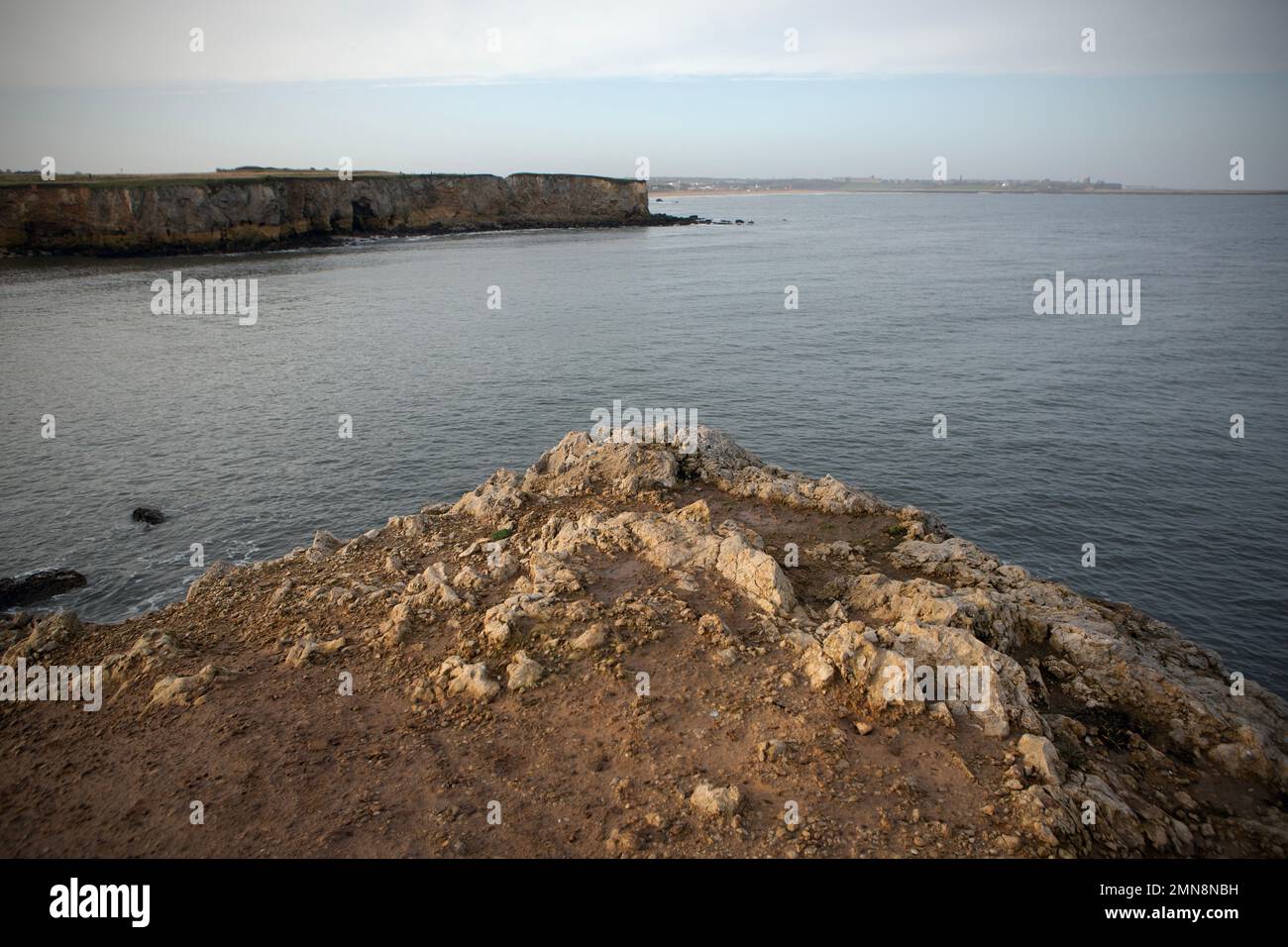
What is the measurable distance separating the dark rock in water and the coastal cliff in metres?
7.05

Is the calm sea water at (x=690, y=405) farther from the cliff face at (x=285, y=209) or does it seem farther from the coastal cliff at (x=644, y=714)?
the cliff face at (x=285, y=209)

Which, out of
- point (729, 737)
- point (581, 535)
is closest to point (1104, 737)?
point (729, 737)

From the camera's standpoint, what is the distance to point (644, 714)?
40.0 ft

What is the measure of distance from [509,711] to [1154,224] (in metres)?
195

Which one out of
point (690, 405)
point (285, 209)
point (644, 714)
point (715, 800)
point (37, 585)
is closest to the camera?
point (715, 800)

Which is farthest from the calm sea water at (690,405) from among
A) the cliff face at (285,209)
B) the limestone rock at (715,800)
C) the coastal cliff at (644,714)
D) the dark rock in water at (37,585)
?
the cliff face at (285,209)

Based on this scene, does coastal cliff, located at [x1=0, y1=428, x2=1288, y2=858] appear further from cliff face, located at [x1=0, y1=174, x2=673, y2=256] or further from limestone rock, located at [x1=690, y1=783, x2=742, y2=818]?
cliff face, located at [x1=0, y1=174, x2=673, y2=256]

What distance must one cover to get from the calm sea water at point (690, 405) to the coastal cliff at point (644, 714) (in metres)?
9.08

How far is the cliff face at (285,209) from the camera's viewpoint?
9744 centimetres

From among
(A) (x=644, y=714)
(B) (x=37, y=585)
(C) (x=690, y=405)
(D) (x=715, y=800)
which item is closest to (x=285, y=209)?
(C) (x=690, y=405)

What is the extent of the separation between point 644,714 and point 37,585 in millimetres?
22401

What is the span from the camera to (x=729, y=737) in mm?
11672

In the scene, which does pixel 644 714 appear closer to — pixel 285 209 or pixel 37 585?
pixel 37 585
